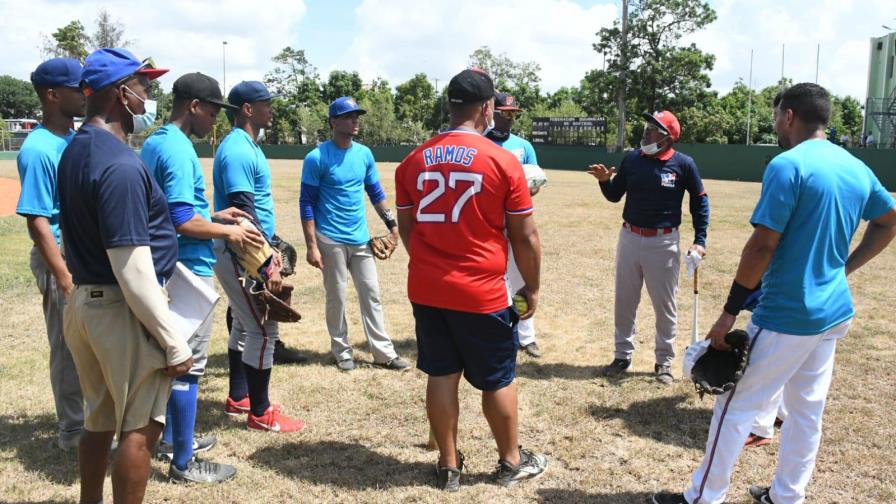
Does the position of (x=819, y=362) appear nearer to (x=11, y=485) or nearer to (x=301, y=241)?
(x=11, y=485)

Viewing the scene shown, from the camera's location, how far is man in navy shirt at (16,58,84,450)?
13.1 feet

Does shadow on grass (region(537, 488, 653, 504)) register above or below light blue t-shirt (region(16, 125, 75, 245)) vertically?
below

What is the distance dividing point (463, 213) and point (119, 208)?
1.66 m

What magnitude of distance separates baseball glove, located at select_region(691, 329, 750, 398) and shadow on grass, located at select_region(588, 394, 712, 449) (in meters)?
1.31

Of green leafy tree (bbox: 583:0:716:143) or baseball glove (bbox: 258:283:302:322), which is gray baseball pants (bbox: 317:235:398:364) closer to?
baseball glove (bbox: 258:283:302:322)

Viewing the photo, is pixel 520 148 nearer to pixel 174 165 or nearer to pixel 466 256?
pixel 466 256

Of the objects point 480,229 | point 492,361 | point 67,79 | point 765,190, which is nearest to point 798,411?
point 765,190

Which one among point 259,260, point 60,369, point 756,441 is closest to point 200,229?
point 259,260

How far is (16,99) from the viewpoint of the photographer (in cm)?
10106

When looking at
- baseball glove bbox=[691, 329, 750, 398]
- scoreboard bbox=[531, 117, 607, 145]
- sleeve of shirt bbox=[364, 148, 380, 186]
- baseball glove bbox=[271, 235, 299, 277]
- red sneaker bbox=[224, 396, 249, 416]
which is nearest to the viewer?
baseball glove bbox=[691, 329, 750, 398]

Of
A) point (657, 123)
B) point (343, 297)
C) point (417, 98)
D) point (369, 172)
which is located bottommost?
point (343, 297)

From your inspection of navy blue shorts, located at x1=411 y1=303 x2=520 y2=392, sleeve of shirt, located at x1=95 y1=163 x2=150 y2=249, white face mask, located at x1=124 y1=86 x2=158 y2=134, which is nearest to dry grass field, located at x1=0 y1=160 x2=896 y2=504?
navy blue shorts, located at x1=411 y1=303 x2=520 y2=392

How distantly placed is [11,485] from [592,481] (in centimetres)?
336

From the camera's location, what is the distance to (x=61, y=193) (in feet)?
9.61
